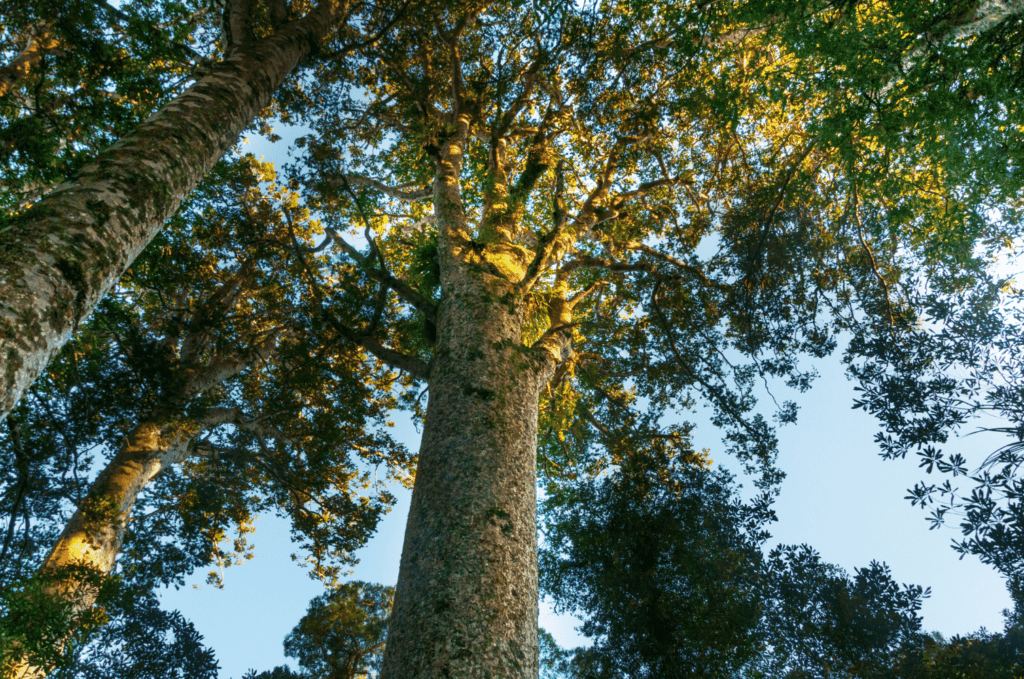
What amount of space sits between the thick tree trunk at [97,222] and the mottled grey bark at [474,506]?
86.2 inches

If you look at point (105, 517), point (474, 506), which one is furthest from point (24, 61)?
point (474, 506)

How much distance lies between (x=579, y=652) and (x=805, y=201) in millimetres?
8739

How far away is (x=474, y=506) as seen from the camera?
3316mm

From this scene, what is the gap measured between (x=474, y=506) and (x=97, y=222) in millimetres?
2677

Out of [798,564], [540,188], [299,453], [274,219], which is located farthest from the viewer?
[540,188]

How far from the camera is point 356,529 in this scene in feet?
30.2

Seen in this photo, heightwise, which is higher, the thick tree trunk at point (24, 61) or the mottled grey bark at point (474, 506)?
the thick tree trunk at point (24, 61)

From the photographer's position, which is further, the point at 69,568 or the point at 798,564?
the point at 798,564

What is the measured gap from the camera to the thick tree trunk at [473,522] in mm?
2721

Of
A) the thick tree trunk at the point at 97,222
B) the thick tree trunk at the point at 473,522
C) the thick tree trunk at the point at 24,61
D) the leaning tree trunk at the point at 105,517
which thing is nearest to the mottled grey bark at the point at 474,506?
the thick tree trunk at the point at 473,522

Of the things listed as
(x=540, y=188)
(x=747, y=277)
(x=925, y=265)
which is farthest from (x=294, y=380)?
(x=925, y=265)

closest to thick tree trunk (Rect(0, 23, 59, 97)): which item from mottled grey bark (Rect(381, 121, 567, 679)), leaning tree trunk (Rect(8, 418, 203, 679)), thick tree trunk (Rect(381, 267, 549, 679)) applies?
leaning tree trunk (Rect(8, 418, 203, 679))

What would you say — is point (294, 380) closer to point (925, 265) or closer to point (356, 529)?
point (356, 529)

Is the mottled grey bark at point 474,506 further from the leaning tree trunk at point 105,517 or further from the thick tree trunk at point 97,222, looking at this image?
the leaning tree trunk at point 105,517
